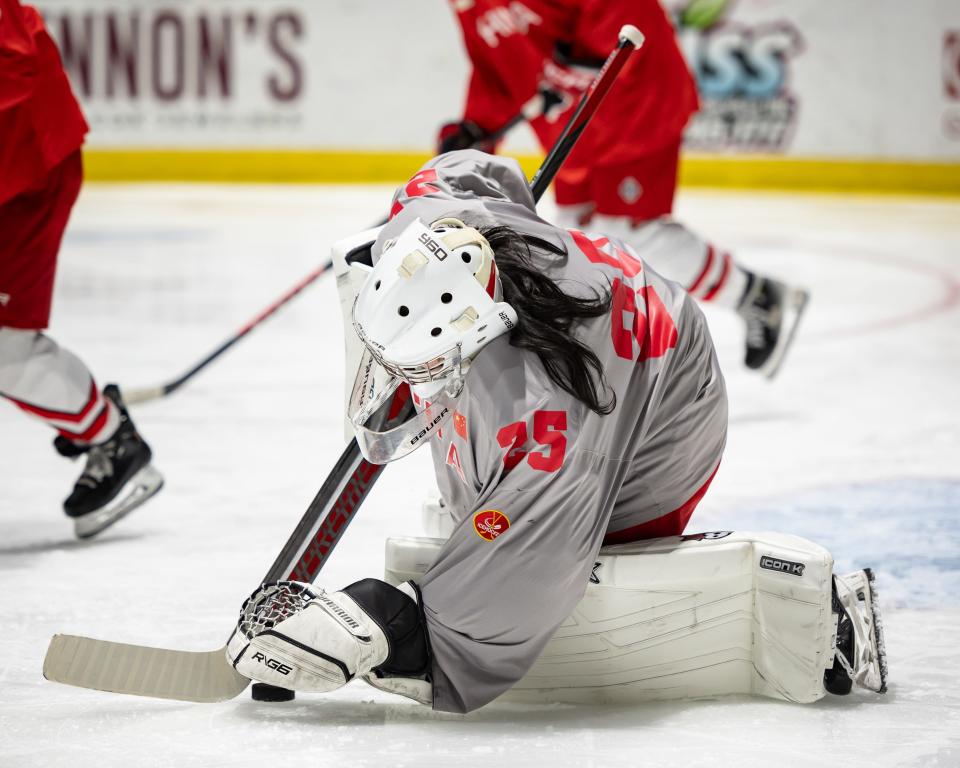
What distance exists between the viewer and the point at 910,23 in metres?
6.73

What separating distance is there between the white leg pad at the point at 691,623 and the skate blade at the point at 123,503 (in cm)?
91

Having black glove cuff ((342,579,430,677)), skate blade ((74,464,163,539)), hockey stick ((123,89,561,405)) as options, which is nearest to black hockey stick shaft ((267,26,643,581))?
black glove cuff ((342,579,430,677))

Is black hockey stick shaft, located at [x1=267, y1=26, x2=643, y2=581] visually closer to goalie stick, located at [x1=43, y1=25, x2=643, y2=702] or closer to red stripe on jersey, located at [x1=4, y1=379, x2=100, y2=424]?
goalie stick, located at [x1=43, y1=25, x2=643, y2=702]

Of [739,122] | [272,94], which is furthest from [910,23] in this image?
[272,94]

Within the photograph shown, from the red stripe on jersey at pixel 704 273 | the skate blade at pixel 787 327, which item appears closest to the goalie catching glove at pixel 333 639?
the red stripe on jersey at pixel 704 273

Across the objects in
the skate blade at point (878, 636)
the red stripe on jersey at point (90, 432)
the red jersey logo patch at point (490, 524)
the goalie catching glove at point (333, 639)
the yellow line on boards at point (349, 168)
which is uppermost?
the red jersey logo patch at point (490, 524)

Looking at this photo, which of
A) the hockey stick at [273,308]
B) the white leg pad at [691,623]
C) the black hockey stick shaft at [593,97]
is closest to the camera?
the white leg pad at [691,623]

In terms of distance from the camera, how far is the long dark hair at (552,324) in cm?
147

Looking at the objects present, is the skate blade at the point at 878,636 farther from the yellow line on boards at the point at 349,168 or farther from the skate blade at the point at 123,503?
the yellow line on boards at the point at 349,168

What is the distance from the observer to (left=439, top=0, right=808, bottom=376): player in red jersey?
10.7ft

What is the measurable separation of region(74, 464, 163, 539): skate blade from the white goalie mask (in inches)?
44.2

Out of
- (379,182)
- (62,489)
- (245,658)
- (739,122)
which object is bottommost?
(379,182)

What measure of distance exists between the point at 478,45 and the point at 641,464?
186 centimetres

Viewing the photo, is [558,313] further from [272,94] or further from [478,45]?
[272,94]
